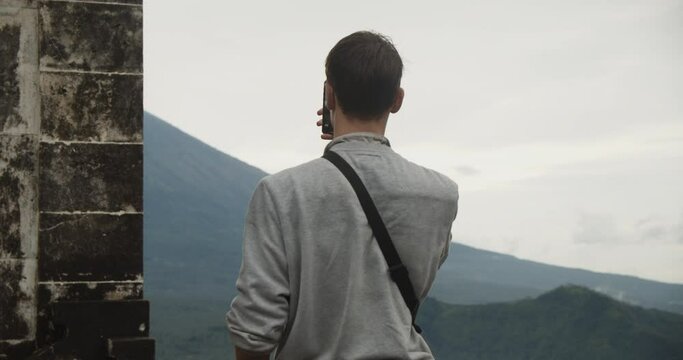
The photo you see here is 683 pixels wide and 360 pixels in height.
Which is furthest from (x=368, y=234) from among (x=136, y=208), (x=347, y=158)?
(x=136, y=208)

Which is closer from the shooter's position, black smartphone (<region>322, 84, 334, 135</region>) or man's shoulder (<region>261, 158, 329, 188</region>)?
man's shoulder (<region>261, 158, 329, 188</region>)

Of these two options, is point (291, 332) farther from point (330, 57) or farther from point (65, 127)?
point (65, 127)

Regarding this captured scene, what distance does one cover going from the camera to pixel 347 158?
311 centimetres

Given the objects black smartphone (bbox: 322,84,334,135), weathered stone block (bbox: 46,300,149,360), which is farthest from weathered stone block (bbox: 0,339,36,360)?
black smartphone (bbox: 322,84,334,135)

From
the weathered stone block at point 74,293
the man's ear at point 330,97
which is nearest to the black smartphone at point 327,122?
the man's ear at point 330,97

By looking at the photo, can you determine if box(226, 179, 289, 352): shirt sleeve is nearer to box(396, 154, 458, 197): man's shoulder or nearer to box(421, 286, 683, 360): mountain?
box(396, 154, 458, 197): man's shoulder

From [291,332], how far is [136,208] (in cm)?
411

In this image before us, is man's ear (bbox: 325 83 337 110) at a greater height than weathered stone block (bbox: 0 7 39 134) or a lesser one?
lesser

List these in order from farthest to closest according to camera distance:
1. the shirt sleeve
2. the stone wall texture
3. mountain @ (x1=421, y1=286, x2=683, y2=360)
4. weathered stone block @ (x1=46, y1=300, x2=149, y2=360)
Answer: mountain @ (x1=421, y1=286, x2=683, y2=360) < the stone wall texture < weathered stone block @ (x1=46, y1=300, x2=149, y2=360) < the shirt sleeve

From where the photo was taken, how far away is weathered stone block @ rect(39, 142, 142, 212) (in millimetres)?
6895

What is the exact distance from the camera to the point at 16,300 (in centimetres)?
681

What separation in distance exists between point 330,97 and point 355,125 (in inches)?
4.2

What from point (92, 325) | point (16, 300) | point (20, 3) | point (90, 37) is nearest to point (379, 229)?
point (92, 325)

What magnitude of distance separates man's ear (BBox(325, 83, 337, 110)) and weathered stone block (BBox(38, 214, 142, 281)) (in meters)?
3.91
